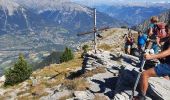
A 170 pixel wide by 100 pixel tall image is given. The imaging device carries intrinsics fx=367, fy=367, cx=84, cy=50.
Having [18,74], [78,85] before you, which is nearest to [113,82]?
[78,85]

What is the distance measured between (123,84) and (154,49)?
5577 mm

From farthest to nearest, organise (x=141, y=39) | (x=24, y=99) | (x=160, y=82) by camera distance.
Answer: (x=24, y=99), (x=141, y=39), (x=160, y=82)

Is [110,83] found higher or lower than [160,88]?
lower

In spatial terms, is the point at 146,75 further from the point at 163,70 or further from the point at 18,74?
the point at 18,74

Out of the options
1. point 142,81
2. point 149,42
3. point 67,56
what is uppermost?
point 149,42

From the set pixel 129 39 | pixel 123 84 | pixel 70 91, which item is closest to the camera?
pixel 123 84

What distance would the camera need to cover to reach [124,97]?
19500 mm

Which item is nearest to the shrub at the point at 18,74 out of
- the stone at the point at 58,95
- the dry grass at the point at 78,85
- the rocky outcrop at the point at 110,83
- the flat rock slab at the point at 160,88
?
the rocky outcrop at the point at 110,83

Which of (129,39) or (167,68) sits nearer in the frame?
(167,68)

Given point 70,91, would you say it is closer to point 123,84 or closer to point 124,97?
point 123,84

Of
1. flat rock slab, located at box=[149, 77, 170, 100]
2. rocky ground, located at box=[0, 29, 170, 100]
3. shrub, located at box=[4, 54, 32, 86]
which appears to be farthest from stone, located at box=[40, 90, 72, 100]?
shrub, located at box=[4, 54, 32, 86]

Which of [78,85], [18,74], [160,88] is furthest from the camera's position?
[18,74]

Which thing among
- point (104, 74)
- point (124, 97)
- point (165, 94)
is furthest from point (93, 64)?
point (165, 94)

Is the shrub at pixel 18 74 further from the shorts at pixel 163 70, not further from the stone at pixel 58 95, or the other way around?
the shorts at pixel 163 70
